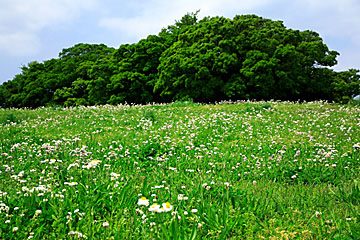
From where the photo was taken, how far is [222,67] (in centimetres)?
2277

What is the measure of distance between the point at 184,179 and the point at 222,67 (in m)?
19.1

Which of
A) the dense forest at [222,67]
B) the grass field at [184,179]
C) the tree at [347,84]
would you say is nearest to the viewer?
the grass field at [184,179]

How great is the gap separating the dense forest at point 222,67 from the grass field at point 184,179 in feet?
40.5

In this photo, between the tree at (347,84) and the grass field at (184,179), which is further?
the tree at (347,84)

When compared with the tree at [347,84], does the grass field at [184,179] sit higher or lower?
lower

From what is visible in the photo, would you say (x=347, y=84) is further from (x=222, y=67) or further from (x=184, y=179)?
(x=184, y=179)

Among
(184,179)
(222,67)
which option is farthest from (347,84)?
(184,179)

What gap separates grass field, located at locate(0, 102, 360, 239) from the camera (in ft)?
9.91

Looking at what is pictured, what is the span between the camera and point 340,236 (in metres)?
2.85

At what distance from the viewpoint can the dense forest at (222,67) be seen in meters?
22.5

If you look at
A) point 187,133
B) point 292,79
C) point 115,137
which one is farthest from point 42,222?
point 292,79

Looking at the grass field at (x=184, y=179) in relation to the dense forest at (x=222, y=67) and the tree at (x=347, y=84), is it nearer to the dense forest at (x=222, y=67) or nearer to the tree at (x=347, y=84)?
the dense forest at (x=222, y=67)

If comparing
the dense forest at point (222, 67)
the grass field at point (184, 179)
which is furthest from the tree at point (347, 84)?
the grass field at point (184, 179)

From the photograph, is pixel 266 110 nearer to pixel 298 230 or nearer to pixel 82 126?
pixel 82 126
